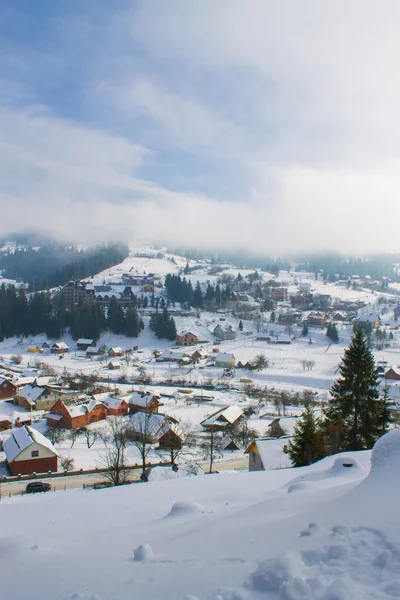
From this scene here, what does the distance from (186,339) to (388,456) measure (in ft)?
201

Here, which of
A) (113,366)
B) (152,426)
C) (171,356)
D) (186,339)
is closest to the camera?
(152,426)

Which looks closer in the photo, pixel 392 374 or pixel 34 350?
pixel 392 374

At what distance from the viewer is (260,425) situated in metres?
30.0

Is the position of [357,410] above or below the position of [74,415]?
above

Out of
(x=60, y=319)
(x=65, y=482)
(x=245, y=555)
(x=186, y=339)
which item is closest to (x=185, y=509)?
(x=245, y=555)

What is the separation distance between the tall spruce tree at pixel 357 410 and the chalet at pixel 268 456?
1.96 m

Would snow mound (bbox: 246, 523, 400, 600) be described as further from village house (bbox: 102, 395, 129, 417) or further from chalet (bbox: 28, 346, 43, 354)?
chalet (bbox: 28, 346, 43, 354)

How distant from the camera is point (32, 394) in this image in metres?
36.2

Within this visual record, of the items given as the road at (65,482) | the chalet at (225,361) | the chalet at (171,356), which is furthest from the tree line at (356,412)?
the chalet at (171,356)

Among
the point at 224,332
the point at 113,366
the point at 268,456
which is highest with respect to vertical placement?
the point at 268,456

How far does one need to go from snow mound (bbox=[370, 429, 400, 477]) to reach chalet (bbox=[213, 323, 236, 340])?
64441mm

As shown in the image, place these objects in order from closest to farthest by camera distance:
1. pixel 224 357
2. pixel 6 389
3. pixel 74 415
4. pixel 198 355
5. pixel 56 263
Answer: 1. pixel 74 415
2. pixel 6 389
3. pixel 224 357
4. pixel 198 355
5. pixel 56 263

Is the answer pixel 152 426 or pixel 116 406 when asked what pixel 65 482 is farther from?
pixel 116 406

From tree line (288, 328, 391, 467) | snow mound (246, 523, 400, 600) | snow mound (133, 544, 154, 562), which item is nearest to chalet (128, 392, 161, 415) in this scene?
tree line (288, 328, 391, 467)
